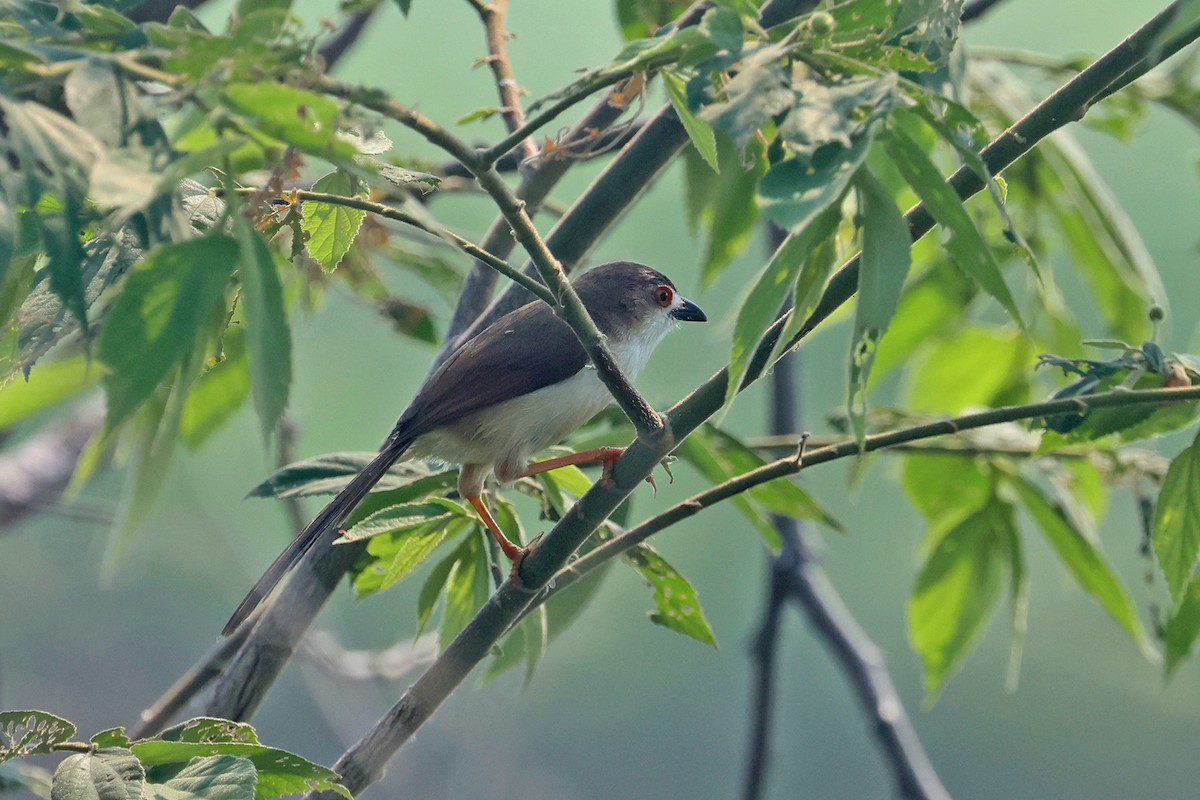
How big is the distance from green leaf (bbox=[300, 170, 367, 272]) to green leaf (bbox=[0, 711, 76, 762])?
24.2 inches

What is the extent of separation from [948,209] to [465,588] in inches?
45.8

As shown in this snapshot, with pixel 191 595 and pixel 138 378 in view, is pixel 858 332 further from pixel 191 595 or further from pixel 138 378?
pixel 191 595

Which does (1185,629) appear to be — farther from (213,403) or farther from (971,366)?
(213,403)

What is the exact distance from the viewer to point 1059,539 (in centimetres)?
251

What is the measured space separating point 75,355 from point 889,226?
2761 mm

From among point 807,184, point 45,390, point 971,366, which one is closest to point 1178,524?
point 807,184

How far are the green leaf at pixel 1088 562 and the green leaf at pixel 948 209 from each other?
60.7 inches

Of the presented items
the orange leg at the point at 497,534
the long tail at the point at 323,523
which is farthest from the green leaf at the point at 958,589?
the long tail at the point at 323,523

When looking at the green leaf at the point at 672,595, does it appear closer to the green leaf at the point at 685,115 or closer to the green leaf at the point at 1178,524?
the green leaf at the point at 1178,524

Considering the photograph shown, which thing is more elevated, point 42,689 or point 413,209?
point 413,209

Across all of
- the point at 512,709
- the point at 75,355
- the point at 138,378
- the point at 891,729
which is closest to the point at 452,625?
the point at 138,378

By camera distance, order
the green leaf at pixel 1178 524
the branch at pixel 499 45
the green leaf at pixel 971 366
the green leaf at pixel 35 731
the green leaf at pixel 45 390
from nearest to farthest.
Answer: the green leaf at pixel 35 731 < the green leaf at pixel 1178 524 < the branch at pixel 499 45 < the green leaf at pixel 45 390 < the green leaf at pixel 971 366

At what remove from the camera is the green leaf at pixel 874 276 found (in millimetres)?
996

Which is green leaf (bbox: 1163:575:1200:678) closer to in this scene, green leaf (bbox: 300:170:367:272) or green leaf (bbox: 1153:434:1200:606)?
green leaf (bbox: 1153:434:1200:606)
